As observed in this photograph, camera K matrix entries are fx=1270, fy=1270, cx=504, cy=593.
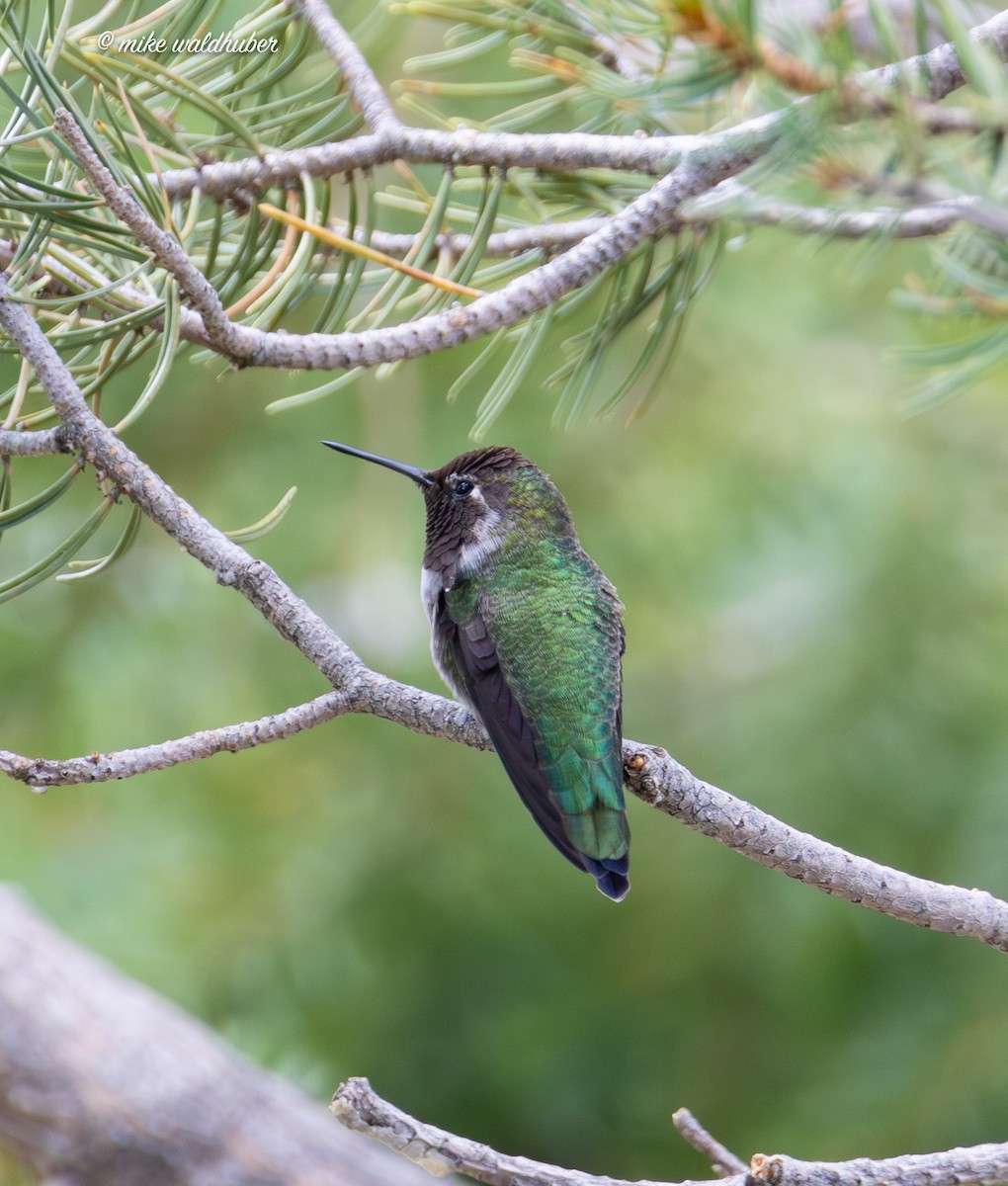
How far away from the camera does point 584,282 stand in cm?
142

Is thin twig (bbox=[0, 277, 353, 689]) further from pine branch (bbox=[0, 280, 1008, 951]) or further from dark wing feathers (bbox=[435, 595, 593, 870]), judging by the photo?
dark wing feathers (bbox=[435, 595, 593, 870])

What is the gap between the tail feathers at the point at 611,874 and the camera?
174cm

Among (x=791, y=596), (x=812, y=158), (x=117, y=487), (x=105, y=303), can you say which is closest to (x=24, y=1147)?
(x=117, y=487)

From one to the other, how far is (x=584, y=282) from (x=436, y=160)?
32cm

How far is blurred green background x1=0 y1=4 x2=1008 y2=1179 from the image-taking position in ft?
Answer: 9.52

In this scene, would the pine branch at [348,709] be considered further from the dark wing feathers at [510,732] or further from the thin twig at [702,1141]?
the dark wing feathers at [510,732]

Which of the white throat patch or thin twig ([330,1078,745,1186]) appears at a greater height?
the white throat patch

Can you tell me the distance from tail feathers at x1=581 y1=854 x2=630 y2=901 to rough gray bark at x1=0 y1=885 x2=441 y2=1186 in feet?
3.31

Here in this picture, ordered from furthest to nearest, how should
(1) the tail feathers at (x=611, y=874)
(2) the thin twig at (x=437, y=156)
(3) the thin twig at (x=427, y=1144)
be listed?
(1) the tail feathers at (x=611, y=874) < (2) the thin twig at (x=437, y=156) < (3) the thin twig at (x=427, y=1144)

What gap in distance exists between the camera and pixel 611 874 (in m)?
1.75

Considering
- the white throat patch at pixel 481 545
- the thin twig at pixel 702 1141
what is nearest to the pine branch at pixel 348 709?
the thin twig at pixel 702 1141

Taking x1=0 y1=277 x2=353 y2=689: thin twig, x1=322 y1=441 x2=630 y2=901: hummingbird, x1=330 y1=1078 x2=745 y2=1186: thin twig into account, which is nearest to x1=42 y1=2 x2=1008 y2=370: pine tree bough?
x1=0 y1=277 x2=353 y2=689: thin twig

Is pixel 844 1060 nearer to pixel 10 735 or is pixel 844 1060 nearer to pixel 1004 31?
pixel 10 735

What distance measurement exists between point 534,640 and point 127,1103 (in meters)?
1.37
